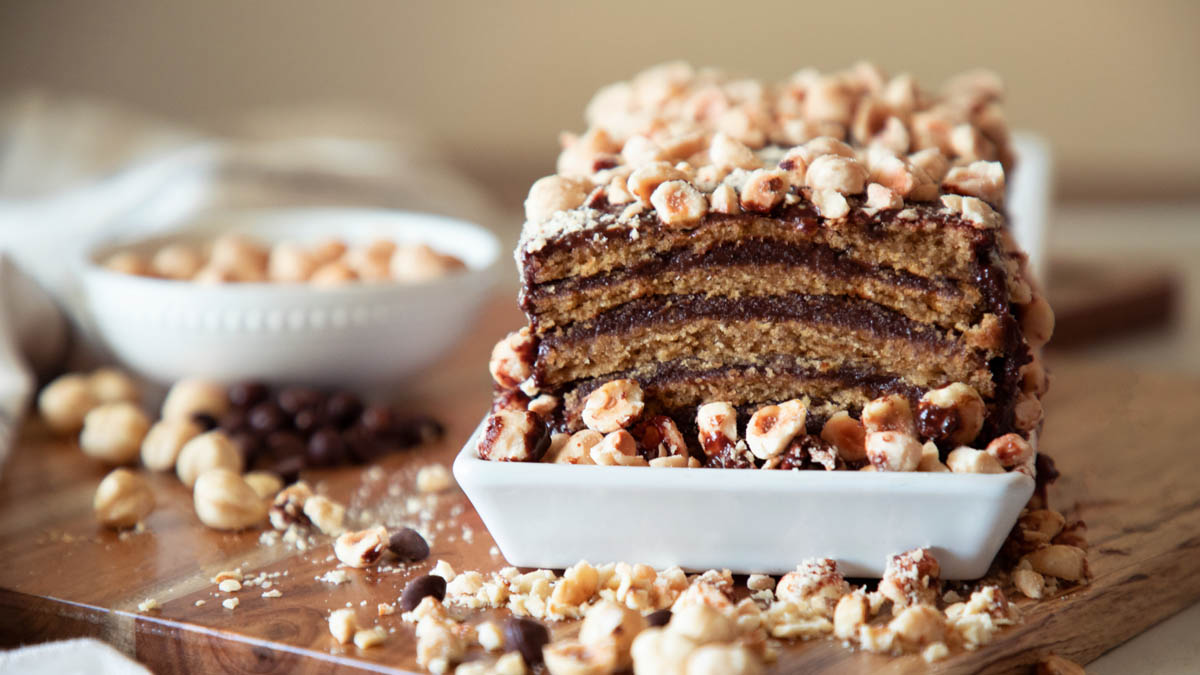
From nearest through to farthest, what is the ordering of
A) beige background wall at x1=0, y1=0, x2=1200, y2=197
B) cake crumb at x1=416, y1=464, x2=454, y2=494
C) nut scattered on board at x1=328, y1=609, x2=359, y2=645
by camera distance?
nut scattered on board at x1=328, y1=609, x2=359, y2=645, cake crumb at x1=416, y1=464, x2=454, y2=494, beige background wall at x1=0, y1=0, x2=1200, y2=197

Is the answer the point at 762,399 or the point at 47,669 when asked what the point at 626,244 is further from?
the point at 47,669

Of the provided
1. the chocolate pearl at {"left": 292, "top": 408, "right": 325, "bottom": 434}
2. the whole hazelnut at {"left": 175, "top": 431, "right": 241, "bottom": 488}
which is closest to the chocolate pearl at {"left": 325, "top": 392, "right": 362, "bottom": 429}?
the chocolate pearl at {"left": 292, "top": 408, "right": 325, "bottom": 434}

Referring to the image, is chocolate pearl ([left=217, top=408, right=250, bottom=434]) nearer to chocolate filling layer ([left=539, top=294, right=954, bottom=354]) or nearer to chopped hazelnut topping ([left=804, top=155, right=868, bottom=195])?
chocolate filling layer ([left=539, top=294, right=954, bottom=354])

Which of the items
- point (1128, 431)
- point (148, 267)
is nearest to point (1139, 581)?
point (1128, 431)

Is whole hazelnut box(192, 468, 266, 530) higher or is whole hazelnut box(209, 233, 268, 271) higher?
Result: whole hazelnut box(209, 233, 268, 271)

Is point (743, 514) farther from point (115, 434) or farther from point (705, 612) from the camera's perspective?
point (115, 434)
